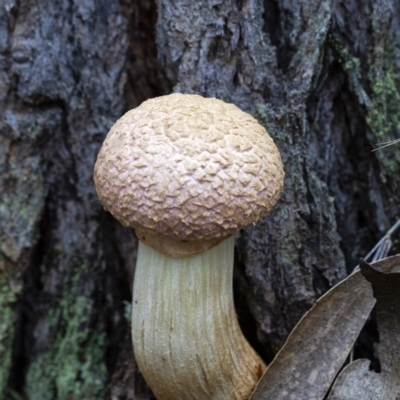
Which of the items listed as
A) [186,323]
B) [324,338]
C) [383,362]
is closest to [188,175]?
[186,323]

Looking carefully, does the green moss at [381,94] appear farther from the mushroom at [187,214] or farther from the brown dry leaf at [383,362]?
the mushroom at [187,214]

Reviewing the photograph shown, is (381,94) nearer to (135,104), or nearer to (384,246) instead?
(384,246)

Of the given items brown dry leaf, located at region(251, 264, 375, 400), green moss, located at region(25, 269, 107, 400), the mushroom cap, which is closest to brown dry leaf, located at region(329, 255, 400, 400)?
brown dry leaf, located at region(251, 264, 375, 400)

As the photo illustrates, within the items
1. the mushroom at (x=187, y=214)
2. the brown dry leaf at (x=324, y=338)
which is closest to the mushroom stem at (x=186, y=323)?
the mushroom at (x=187, y=214)

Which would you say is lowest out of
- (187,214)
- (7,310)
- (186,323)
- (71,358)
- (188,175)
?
(71,358)

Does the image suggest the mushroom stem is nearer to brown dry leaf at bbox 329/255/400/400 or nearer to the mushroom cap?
the mushroom cap

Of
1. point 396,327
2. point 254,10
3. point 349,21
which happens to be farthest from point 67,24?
point 396,327
